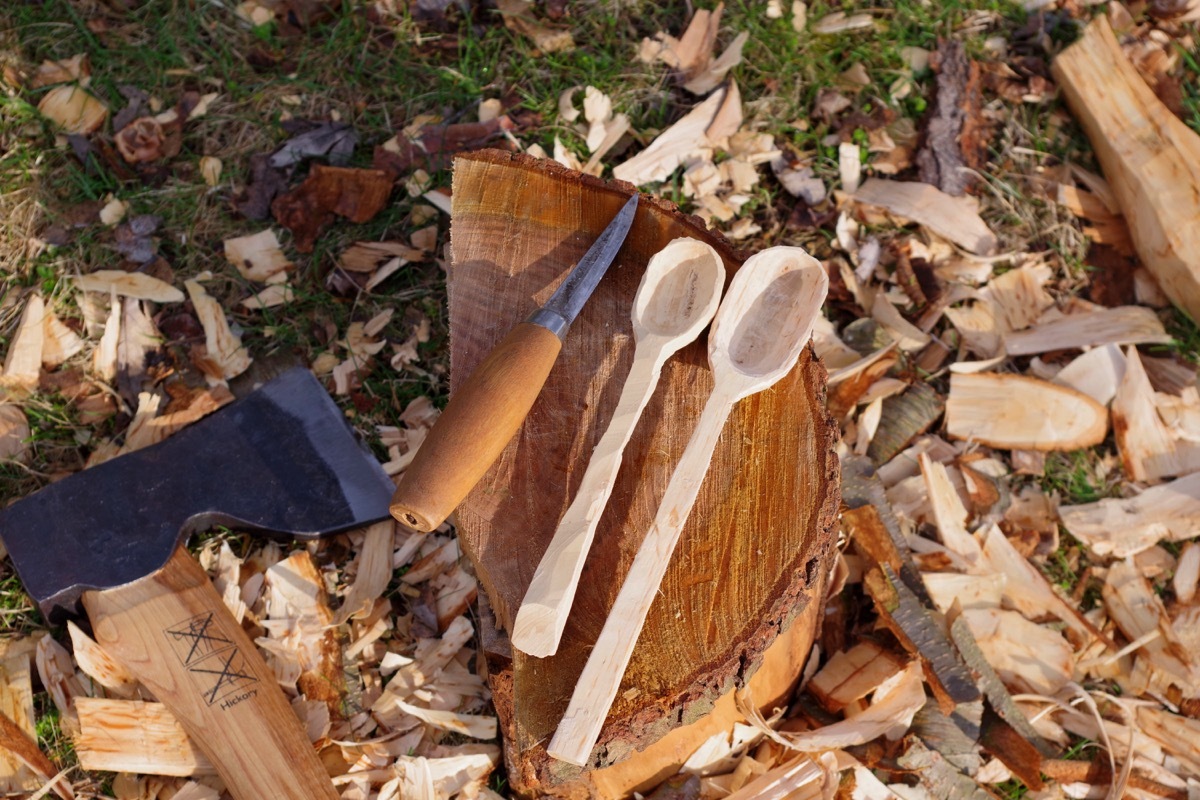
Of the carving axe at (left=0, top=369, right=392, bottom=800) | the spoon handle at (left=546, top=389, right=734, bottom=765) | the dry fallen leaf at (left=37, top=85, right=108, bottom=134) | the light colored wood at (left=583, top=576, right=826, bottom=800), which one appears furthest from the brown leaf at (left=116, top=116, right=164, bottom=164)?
the light colored wood at (left=583, top=576, right=826, bottom=800)

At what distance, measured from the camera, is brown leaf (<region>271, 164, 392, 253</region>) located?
3598 mm

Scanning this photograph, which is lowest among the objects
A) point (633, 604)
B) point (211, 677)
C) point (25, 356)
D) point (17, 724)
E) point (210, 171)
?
point (17, 724)

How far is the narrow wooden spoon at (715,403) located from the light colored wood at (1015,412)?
127cm

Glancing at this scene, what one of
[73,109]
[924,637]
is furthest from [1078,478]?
[73,109]

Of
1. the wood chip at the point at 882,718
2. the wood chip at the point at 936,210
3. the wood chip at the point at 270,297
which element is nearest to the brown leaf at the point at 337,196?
the wood chip at the point at 270,297

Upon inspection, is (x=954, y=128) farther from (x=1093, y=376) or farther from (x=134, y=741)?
(x=134, y=741)

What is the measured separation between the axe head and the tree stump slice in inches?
28.1

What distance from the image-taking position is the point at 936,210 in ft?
12.1

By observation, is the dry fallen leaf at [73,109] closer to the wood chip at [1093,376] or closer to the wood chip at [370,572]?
the wood chip at [370,572]

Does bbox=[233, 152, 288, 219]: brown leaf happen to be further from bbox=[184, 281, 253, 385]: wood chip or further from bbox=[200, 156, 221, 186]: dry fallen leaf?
bbox=[184, 281, 253, 385]: wood chip

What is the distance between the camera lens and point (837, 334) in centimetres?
351

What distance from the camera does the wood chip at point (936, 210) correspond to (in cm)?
368

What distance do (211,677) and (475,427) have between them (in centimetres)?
115

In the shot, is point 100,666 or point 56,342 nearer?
point 100,666
